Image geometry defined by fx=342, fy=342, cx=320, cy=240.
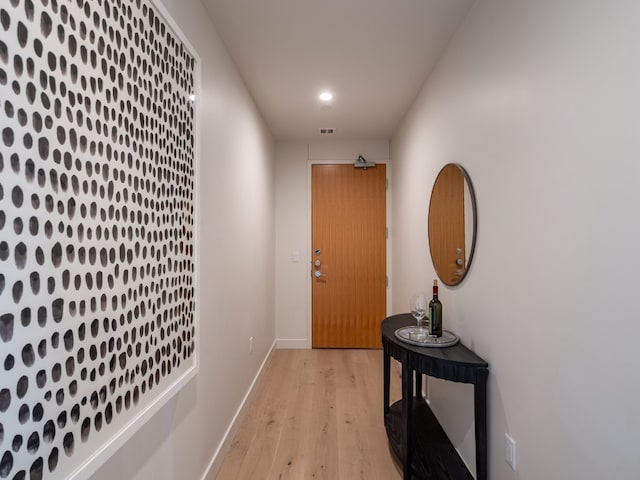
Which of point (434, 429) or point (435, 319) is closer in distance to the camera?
point (435, 319)

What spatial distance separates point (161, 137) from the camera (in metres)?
1.26

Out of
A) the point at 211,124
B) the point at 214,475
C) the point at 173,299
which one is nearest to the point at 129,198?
the point at 173,299

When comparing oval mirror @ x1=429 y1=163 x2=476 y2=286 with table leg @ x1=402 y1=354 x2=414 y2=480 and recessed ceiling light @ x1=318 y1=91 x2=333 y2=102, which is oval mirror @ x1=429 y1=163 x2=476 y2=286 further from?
recessed ceiling light @ x1=318 y1=91 x2=333 y2=102

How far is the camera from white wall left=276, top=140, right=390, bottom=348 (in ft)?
13.5

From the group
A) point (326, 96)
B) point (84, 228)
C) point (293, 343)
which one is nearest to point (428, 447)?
point (84, 228)

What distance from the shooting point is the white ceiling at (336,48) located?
181 centimetres

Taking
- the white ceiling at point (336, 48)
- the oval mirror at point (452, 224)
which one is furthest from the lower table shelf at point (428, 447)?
the white ceiling at point (336, 48)

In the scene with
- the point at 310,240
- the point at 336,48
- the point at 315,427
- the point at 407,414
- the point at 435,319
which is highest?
the point at 336,48

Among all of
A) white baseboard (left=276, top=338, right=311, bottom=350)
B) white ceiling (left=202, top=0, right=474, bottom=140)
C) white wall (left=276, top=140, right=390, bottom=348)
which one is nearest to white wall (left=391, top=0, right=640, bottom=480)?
white ceiling (left=202, top=0, right=474, bottom=140)

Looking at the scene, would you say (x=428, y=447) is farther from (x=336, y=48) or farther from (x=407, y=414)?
(x=336, y=48)

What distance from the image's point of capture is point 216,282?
195cm

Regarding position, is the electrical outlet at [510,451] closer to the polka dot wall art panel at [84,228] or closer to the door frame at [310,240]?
the polka dot wall art panel at [84,228]

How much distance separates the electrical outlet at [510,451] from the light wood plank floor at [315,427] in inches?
29.0

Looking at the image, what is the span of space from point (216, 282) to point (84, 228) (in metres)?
1.09
